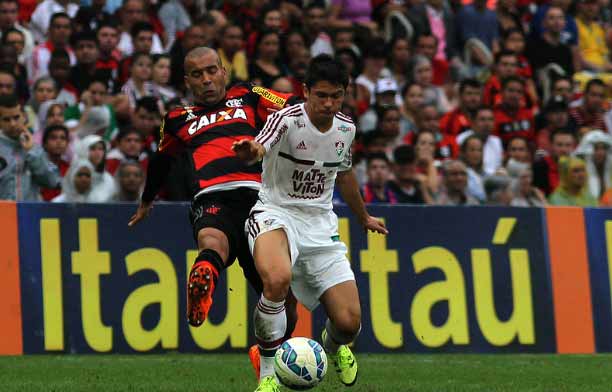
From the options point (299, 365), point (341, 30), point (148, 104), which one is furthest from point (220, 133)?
point (341, 30)

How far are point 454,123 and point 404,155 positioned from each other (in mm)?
2860

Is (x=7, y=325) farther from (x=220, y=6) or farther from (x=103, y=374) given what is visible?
(x=220, y=6)

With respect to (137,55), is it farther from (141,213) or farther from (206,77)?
(206,77)

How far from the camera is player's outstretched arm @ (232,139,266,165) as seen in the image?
799cm

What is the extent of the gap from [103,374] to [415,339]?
10.9 feet

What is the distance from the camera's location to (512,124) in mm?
17359

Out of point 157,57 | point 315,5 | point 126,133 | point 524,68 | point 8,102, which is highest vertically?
point 315,5

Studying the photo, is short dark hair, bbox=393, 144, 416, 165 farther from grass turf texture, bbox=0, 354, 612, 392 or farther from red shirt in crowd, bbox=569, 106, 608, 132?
red shirt in crowd, bbox=569, 106, 608, 132

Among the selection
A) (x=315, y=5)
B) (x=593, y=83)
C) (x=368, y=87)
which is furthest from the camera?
(x=315, y=5)

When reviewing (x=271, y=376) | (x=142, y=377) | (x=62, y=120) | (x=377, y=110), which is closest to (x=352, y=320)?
(x=271, y=376)

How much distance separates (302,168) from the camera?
8.80 metres

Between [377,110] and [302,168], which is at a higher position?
[377,110]

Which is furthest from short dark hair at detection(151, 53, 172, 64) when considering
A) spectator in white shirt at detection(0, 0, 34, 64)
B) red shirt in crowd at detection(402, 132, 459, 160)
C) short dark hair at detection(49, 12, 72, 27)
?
red shirt in crowd at detection(402, 132, 459, 160)

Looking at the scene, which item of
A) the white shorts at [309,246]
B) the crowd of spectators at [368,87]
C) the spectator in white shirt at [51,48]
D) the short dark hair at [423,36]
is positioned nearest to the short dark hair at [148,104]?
the crowd of spectators at [368,87]
